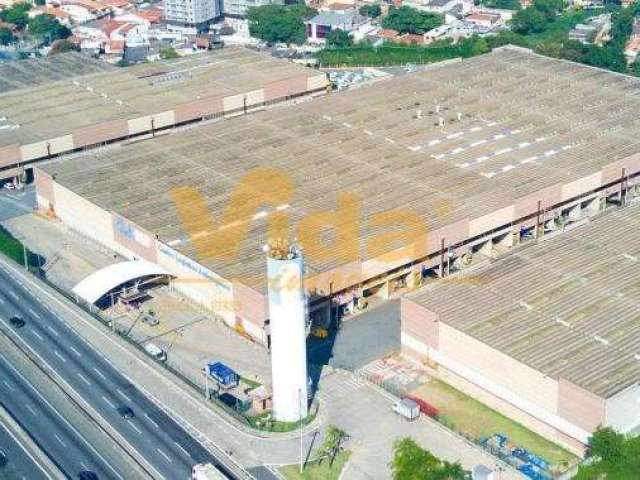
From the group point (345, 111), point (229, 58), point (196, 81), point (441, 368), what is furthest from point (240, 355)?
point (229, 58)

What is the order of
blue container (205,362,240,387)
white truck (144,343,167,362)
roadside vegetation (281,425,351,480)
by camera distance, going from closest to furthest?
roadside vegetation (281,425,351,480) → blue container (205,362,240,387) → white truck (144,343,167,362)

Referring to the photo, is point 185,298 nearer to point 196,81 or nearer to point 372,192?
point 372,192

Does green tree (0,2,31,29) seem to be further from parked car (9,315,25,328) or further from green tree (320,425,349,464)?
green tree (320,425,349,464)

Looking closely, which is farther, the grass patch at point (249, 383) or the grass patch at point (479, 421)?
the grass patch at point (249, 383)

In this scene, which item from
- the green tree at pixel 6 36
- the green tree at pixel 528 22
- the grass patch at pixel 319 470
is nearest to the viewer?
the grass patch at pixel 319 470

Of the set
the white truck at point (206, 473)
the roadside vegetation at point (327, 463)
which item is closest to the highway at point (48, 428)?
the white truck at point (206, 473)

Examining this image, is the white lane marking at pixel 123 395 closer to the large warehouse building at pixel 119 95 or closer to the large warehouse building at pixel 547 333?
the large warehouse building at pixel 547 333

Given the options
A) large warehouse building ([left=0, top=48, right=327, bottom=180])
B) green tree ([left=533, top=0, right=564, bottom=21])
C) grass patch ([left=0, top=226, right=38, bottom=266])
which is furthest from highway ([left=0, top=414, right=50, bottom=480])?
green tree ([left=533, top=0, right=564, bottom=21])
